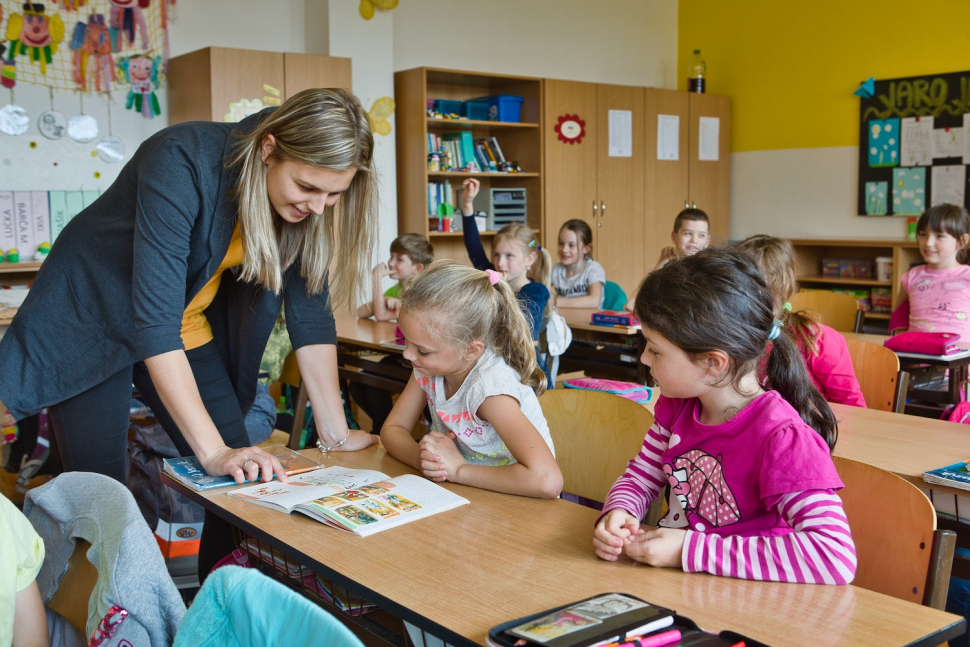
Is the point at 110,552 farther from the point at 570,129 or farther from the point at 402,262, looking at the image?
the point at 570,129

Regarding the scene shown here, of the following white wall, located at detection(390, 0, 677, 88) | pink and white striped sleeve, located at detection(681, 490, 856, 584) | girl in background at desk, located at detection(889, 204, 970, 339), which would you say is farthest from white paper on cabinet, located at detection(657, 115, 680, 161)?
pink and white striped sleeve, located at detection(681, 490, 856, 584)

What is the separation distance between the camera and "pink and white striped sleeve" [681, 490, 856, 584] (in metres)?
1.14

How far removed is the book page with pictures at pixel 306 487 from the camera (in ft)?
4.84

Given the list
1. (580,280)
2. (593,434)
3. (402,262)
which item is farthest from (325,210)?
(580,280)

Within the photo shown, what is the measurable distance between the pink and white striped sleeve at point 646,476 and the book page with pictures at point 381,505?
0.87 ft

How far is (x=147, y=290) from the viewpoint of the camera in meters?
1.54

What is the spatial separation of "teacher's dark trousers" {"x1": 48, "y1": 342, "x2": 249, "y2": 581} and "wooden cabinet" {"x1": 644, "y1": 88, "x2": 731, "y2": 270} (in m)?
5.19

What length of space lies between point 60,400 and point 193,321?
0.29 meters

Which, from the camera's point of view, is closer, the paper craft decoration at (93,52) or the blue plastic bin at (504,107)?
the paper craft decoration at (93,52)

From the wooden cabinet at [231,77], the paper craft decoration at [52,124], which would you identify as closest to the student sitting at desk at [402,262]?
the wooden cabinet at [231,77]

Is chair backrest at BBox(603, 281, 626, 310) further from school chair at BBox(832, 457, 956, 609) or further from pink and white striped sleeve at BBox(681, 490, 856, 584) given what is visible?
pink and white striped sleeve at BBox(681, 490, 856, 584)

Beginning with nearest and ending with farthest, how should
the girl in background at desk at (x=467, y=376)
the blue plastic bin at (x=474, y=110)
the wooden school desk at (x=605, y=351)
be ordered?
the girl in background at desk at (x=467, y=376) → the wooden school desk at (x=605, y=351) → the blue plastic bin at (x=474, y=110)

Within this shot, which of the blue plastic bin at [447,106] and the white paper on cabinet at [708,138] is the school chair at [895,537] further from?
the white paper on cabinet at [708,138]

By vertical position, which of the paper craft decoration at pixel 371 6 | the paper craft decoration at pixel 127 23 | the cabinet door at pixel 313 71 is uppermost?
the paper craft decoration at pixel 371 6
